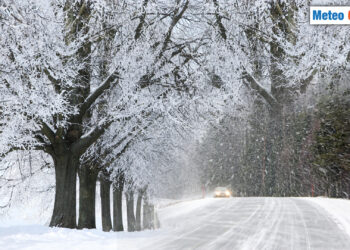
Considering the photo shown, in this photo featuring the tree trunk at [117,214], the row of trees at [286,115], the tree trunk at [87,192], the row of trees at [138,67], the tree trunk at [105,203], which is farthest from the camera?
the tree trunk at [117,214]

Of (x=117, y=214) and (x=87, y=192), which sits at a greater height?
(x=87, y=192)

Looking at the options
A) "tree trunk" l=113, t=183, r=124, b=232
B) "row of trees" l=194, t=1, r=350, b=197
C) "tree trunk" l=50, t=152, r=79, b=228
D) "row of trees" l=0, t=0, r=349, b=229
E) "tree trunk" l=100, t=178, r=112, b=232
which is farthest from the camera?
"tree trunk" l=113, t=183, r=124, b=232

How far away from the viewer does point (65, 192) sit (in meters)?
11.3

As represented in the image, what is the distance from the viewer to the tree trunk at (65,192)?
11.1 m

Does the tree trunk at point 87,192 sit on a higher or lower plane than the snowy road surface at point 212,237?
higher

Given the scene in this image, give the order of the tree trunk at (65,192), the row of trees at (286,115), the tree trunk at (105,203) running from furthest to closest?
1. the tree trunk at (105,203)
2. the tree trunk at (65,192)
3. the row of trees at (286,115)

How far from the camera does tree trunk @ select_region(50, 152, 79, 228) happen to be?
11.1 m

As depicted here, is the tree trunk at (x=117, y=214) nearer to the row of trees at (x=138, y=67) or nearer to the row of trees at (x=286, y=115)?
the row of trees at (x=286, y=115)

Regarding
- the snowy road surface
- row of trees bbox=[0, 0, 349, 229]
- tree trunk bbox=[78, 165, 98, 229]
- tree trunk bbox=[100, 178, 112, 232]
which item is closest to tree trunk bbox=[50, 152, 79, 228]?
row of trees bbox=[0, 0, 349, 229]

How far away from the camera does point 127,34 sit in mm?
10820

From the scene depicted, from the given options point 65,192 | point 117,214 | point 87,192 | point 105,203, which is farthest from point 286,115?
point 65,192

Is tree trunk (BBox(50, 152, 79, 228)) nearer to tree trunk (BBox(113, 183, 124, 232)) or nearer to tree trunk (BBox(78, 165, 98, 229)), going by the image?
tree trunk (BBox(78, 165, 98, 229))

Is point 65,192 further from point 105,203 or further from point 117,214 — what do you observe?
point 117,214

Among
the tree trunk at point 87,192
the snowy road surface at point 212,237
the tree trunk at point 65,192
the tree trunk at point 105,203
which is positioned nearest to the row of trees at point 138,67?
the tree trunk at point 65,192
